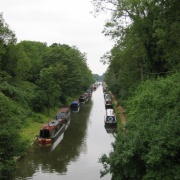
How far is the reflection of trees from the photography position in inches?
1056

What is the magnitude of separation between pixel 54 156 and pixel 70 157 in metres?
1.64

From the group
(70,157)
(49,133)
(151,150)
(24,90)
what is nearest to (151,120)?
(151,150)

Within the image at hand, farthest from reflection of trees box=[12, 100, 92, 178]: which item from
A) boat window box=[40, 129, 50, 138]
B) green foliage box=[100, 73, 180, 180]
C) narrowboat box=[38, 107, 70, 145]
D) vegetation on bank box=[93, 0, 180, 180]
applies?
green foliage box=[100, 73, 180, 180]

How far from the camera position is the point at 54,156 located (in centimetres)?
3078

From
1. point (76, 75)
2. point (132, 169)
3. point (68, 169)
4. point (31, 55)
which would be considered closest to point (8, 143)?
point (68, 169)

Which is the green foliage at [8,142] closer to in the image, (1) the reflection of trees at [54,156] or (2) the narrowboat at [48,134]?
(1) the reflection of trees at [54,156]

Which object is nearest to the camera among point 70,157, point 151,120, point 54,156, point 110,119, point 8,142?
point 151,120

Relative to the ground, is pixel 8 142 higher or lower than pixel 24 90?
lower

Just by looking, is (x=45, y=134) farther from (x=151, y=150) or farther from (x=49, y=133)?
(x=151, y=150)

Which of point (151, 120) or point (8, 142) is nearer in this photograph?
point (151, 120)

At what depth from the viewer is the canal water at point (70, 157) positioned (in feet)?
83.6

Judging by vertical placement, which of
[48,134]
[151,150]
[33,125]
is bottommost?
[48,134]

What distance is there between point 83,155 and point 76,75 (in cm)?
3531

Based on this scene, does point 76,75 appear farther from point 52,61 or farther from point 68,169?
point 68,169
